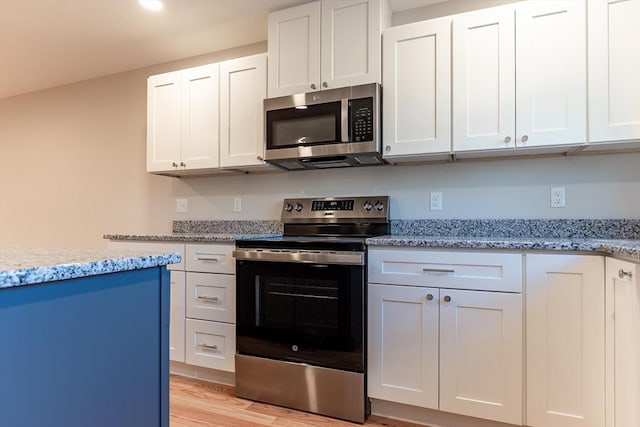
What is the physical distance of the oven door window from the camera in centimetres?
220

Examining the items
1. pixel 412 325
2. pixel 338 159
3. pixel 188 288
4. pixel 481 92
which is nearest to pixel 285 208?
pixel 338 159

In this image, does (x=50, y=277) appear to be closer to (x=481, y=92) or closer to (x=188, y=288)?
(x=188, y=288)

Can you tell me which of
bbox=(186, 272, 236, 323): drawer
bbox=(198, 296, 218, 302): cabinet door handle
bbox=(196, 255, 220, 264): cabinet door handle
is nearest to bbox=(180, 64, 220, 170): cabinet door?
bbox=(196, 255, 220, 264): cabinet door handle

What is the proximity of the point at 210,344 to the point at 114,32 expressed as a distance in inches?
91.9

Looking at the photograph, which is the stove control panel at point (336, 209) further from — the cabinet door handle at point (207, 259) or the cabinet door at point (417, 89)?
the cabinet door handle at point (207, 259)

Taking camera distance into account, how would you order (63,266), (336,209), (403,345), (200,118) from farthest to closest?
1. (200,118)
2. (336,209)
3. (403,345)
4. (63,266)

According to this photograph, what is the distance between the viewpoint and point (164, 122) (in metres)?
2.80

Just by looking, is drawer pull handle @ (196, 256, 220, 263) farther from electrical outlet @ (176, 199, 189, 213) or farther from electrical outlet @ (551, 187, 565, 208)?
electrical outlet @ (551, 187, 565, 208)

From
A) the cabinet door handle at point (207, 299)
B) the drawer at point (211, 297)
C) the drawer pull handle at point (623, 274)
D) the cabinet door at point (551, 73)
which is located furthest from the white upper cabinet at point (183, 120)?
the drawer pull handle at point (623, 274)

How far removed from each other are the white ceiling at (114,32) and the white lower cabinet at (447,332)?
66.1 inches

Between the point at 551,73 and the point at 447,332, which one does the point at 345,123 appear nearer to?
the point at 551,73

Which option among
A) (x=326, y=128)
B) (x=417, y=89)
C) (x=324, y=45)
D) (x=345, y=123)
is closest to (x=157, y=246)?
(x=326, y=128)

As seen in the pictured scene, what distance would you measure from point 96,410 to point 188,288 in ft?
5.48

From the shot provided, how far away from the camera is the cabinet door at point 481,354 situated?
168cm
